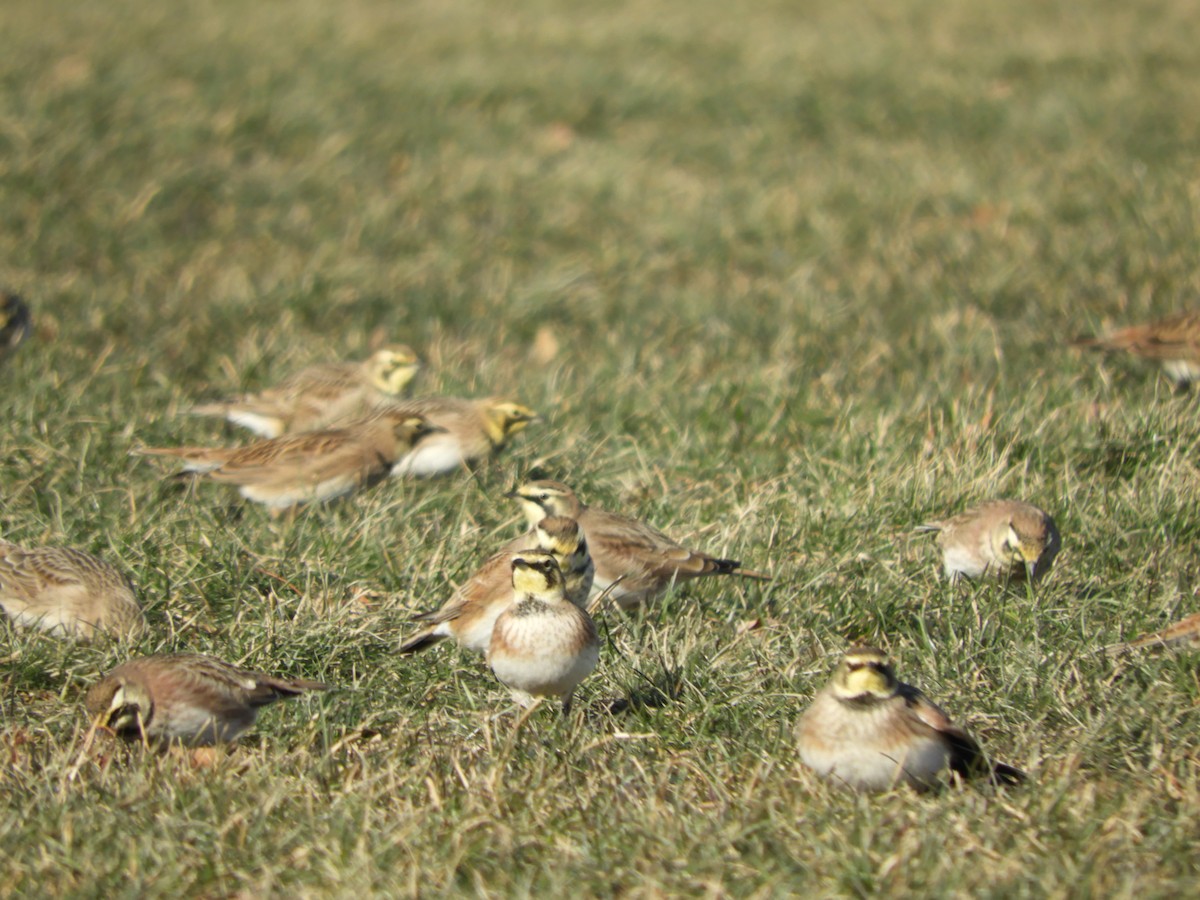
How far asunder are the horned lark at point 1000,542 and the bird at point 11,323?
512 cm

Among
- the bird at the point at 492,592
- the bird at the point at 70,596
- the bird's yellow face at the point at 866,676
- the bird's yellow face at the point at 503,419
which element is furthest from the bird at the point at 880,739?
the bird's yellow face at the point at 503,419

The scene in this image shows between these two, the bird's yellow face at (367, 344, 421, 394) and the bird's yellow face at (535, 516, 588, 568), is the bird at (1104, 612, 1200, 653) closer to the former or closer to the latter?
the bird's yellow face at (535, 516, 588, 568)

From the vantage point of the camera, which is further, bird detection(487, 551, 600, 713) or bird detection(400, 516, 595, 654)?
bird detection(400, 516, 595, 654)

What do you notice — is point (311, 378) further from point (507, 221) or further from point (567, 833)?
point (567, 833)

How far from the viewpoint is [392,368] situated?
302 inches

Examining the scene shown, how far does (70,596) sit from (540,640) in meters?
1.82

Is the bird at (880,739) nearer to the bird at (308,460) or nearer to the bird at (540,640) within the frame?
the bird at (540,640)

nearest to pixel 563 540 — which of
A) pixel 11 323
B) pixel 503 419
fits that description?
pixel 503 419

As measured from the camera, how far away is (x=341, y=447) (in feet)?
21.9

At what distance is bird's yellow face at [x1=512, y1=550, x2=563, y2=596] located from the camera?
4.70 m

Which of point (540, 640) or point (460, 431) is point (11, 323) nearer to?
point (460, 431)

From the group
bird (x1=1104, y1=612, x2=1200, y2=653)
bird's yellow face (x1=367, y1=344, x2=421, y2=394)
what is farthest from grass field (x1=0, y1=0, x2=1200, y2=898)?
bird's yellow face (x1=367, y1=344, x2=421, y2=394)

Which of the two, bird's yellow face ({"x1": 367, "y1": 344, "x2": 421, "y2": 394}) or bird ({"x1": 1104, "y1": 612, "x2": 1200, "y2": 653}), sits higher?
bird ({"x1": 1104, "y1": 612, "x2": 1200, "y2": 653})

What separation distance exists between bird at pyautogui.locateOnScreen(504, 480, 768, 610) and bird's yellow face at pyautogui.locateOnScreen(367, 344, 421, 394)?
6.17 ft
